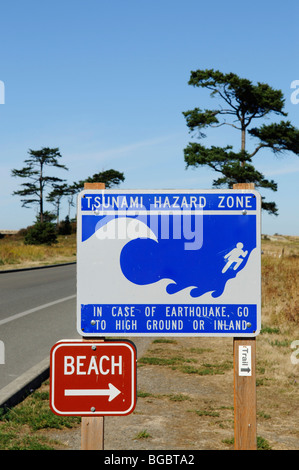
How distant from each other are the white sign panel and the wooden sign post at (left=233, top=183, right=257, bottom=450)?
14 cm

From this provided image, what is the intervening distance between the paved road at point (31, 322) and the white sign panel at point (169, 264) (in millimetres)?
3810

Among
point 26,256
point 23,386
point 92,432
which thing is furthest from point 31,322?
point 26,256

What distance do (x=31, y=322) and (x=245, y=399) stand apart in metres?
8.65

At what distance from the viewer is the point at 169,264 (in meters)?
2.79

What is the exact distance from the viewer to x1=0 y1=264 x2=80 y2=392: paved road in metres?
7.50

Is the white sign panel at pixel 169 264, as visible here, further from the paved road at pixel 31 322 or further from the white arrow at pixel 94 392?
the paved road at pixel 31 322

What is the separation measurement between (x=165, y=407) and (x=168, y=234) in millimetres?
3043

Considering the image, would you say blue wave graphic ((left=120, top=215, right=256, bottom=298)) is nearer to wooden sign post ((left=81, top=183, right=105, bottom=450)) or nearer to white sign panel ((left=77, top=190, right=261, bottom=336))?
white sign panel ((left=77, top=190, right=261, bottom=336))

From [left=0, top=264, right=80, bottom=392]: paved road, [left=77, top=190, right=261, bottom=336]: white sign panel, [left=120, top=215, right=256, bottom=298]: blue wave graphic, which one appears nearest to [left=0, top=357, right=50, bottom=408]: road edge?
[left=0, top=264, right=80, bottom=392]: paved road

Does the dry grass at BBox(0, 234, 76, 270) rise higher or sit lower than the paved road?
higher

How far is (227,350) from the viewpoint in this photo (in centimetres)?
802

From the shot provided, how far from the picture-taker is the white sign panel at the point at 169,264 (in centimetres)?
279

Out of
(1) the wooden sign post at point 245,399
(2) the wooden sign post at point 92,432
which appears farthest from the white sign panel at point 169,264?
(2) the wooden sign post at point 92,432
